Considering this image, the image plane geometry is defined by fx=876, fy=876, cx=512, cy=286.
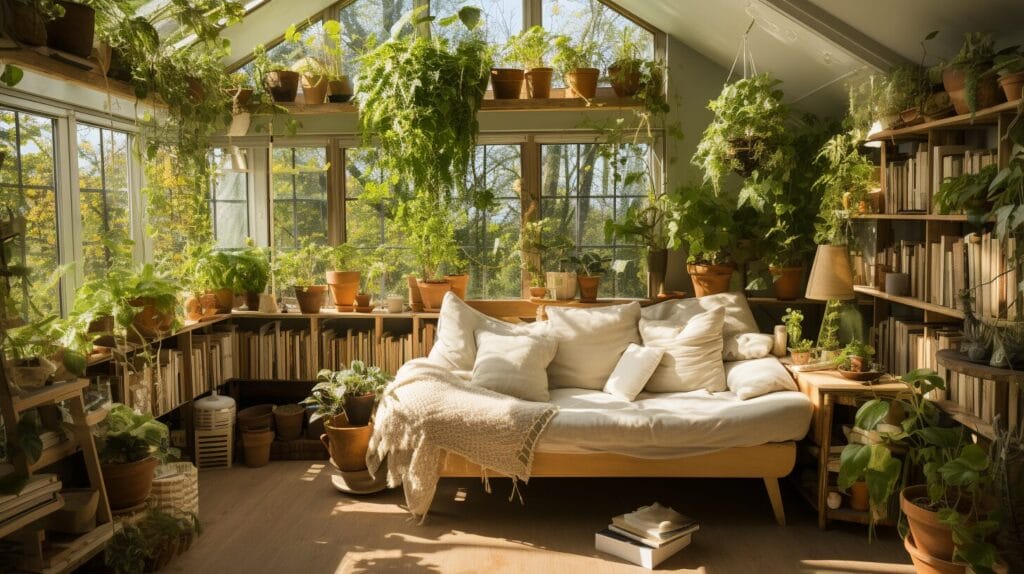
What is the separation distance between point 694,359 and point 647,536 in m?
1.31

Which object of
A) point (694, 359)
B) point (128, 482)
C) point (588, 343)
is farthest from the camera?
point (588, 343)

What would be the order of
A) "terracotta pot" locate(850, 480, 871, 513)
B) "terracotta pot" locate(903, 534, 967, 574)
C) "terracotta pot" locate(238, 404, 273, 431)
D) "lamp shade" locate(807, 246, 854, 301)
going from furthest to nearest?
"terracotta pot" locate(238, 404, 273, 431) < "lamp shade" locate(807, 246, 854, 301) < "terracotta pot" locate(850, 480, 871, 513) < "terracotta pot" locate(903, 534, 967, 574)

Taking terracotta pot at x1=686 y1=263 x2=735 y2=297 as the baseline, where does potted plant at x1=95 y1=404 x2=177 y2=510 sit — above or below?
below

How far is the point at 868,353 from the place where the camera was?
4.44 meters

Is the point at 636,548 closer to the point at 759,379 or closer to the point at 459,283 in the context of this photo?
the point at 759,379

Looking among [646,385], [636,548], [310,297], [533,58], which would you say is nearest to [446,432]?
[636,548]

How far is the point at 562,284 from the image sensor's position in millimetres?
5695

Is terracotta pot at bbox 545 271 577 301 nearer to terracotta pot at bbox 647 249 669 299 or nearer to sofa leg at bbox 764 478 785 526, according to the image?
terracotta pot at bbox 647 249 669 299

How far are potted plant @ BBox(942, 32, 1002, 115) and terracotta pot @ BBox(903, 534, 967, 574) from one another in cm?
177

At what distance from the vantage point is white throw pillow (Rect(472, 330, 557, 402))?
188 inches

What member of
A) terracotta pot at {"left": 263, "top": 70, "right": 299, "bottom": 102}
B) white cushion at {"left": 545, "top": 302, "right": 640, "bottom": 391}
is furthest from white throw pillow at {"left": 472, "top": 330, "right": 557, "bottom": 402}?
terracotta pot at {"left": 263, "top": 70, "right": 299, "bottom": 102}

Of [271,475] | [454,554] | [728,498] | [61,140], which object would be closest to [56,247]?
[61,140]

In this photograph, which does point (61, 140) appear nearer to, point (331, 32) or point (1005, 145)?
point (331, 32)

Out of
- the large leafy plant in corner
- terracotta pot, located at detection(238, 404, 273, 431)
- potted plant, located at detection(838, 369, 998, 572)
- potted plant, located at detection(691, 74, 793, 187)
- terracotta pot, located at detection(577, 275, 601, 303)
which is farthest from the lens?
terracotta pot, located at detection(577, 275, 601, 303)
